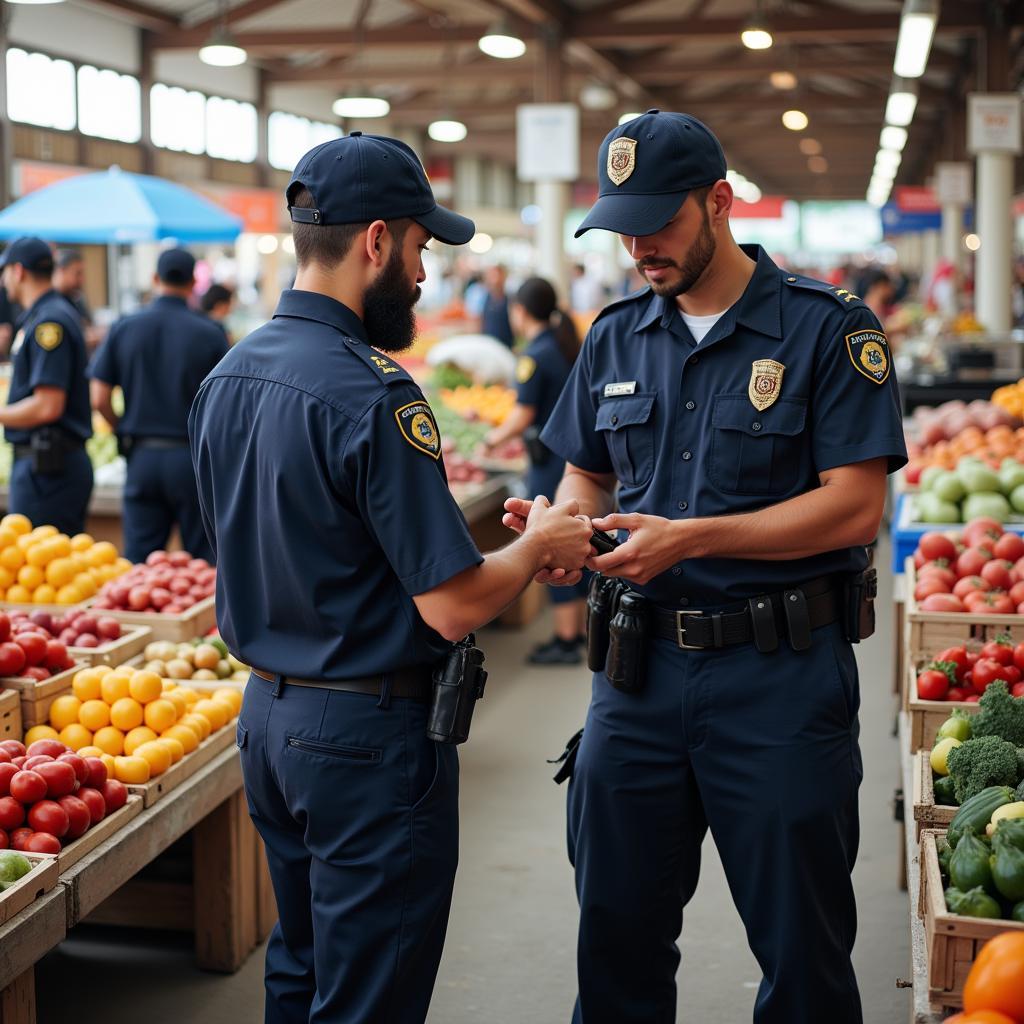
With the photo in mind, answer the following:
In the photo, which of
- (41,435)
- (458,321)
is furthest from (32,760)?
(458,321)

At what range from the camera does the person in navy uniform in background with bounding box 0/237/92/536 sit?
5844 millimetres

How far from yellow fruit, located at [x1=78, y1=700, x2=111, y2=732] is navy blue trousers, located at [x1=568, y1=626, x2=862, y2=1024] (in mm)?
1454

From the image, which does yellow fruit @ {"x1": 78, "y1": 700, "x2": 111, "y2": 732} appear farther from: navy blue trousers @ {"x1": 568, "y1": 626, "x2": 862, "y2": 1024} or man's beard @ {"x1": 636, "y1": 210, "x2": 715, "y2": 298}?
man's beard @ {"x1": 636, "y1": 210, "x2": 715, "y2": 298}

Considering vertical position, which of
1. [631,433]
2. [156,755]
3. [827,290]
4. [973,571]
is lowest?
[156,755]

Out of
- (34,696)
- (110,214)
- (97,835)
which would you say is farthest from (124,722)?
(110,214)

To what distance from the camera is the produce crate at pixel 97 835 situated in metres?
2.87

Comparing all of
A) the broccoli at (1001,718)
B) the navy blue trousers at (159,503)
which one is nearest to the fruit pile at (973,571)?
the broccoli at (1001,718)

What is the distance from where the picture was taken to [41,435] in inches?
233

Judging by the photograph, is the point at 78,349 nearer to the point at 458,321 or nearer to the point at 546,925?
the point at 546,925

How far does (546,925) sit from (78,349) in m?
3.38

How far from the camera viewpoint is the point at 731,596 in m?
2.52

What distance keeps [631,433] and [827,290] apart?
18.1 inches

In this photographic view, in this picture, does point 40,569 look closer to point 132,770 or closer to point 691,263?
point 132,770

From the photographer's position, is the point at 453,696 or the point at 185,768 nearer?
the point at 453,696
